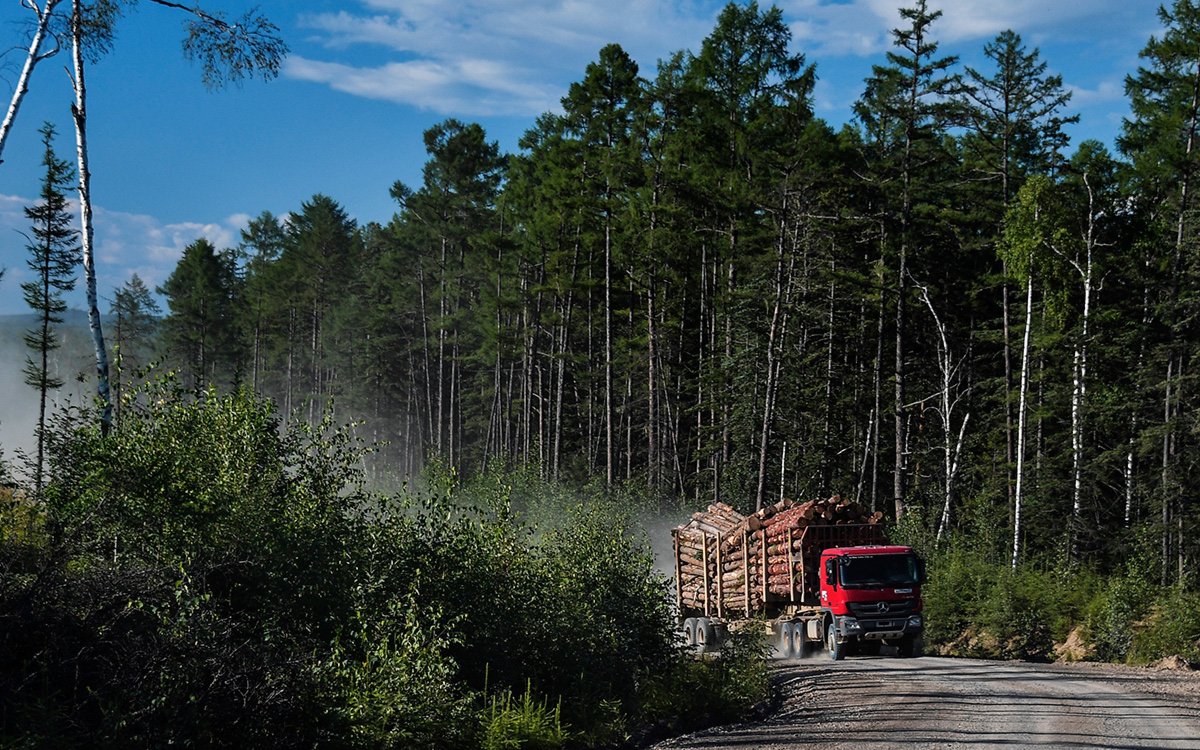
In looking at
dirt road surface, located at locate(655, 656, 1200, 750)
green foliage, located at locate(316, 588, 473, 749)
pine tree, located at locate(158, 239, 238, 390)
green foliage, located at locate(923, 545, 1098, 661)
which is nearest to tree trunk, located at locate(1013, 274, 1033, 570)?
green foliage, located at locate(923, 545, 1098, 661)

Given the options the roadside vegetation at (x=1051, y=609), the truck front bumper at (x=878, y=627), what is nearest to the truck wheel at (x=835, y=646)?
the truck front bumper at (x=878, y=627)

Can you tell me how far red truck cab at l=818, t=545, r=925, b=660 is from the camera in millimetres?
22500

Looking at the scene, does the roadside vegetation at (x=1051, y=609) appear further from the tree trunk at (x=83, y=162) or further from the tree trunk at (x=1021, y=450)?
the tree trunk at (x=83, y=162)

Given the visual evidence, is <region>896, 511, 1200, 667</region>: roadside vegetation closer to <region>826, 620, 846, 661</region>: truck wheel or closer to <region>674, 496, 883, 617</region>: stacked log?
<region>674, 496, 883, 617</region>: stacked log

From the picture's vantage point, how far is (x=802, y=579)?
2414 centimetres

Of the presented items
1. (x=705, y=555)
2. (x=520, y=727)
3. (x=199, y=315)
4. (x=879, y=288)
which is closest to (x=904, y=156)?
(x=879, y=288)

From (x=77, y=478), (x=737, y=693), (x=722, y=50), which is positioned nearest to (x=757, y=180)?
(x=722, y=50)

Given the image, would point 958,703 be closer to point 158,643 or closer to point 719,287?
point 158,643

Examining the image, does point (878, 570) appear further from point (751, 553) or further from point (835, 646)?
point (751, 553)

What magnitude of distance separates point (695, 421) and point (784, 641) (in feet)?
96.6

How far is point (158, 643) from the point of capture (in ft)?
33.1

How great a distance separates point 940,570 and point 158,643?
911 inches

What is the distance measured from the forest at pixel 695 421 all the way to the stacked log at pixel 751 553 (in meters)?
4.24

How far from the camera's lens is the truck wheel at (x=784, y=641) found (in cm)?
2462
